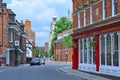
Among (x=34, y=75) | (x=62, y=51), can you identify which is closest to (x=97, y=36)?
(x=34, y=75)

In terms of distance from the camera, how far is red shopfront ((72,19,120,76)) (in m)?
32.7

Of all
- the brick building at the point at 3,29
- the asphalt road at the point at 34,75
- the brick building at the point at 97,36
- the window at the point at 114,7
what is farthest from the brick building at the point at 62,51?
→ the window at the point at 114,7

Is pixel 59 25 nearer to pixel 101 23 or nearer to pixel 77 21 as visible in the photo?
pixel 77 21

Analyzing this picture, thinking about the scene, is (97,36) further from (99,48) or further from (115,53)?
(115,53)

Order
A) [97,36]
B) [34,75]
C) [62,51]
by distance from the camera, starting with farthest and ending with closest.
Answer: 1. [62,51]
2. [97,36]
3. [34,75]

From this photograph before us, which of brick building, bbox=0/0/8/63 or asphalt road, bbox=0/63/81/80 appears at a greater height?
brick building, bbox=0/0/8/63

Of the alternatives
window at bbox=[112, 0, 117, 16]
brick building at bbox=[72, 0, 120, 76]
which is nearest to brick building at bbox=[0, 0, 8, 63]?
brick building at bbox=[72, 0, 120, 76]

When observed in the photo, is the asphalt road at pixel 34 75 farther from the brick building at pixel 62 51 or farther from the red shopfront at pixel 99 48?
the brick building at pixel 62 51

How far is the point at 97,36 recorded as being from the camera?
124ft

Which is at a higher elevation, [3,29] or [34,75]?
[3,29]

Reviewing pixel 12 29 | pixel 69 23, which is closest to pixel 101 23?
pixel 12 29

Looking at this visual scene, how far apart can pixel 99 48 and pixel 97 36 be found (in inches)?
45.4

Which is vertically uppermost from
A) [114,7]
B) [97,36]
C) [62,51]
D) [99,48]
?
[114,7]

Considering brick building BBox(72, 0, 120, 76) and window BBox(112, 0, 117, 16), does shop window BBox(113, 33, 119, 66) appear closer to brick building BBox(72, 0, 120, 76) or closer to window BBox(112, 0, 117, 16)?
brick building BBox(72, 0, 120, 76)
